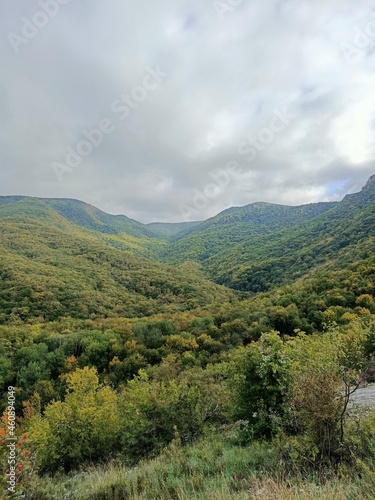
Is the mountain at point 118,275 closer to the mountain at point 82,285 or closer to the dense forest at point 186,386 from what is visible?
the mountain at point 82,285

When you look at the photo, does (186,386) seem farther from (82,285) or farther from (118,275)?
(118,275)

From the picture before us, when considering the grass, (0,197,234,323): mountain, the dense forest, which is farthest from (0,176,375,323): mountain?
the grass

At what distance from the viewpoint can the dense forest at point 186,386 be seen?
491 centimetres

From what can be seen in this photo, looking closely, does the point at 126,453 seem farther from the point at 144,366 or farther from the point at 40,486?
the point at 144,366

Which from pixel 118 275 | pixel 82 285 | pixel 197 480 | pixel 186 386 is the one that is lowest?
pixel 186 386

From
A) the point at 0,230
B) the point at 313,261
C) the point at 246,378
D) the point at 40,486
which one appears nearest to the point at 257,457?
the point at 246,378

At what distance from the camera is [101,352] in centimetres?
4278

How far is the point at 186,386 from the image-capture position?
1252cm

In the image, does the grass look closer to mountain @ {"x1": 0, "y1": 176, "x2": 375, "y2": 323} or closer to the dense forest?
the dense forest

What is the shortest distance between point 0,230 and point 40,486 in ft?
639

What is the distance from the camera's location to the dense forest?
491 cm

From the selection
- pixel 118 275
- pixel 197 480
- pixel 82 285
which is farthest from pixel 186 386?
pixel 118 275

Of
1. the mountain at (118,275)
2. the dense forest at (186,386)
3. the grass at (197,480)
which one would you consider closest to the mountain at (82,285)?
the mountain at (118,275)

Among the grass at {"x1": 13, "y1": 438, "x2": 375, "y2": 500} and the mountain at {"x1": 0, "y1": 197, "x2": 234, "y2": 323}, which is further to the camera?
the mountain at {"x1": 0, "y1": 197, "x2": 234, "y2": 323}
